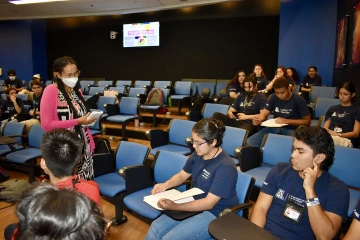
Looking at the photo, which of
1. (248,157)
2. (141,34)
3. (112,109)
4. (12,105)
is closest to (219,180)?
(248,157)

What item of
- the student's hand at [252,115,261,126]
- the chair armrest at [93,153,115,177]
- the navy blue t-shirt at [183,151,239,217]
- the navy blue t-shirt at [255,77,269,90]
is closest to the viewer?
the navy blue t-shirt at [183,151,239,217]

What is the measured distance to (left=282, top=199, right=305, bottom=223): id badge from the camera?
1749 millimetres

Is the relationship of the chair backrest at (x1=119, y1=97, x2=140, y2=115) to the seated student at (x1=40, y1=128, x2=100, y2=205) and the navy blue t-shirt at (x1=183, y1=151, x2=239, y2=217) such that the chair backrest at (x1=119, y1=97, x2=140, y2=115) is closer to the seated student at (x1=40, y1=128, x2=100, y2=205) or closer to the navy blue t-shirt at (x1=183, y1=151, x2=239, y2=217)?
the navy blue t-shirt at (x1=183, y1=151, x2=239, y2=217)

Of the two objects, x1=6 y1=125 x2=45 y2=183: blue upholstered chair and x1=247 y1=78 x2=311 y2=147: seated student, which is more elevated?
x1=247 y1=78 x2=311 y2=147: seated student

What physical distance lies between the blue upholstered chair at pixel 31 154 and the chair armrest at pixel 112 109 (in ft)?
5.36

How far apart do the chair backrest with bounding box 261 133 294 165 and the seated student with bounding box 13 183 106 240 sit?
8.33 ft

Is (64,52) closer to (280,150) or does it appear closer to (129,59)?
(129,59)

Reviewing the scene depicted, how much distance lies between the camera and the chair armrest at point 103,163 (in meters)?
3.08

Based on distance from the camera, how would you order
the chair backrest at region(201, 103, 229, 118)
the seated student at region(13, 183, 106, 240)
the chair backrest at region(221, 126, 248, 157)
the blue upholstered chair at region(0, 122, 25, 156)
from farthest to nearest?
the chair backrest at region(201, 103, 229, 118) < the blue upholstered chair at region(0, 122, 25, 156) < the chair backrest at region(221, 126, 248, 157) < the seated student at region(13, 183, 106, 240)

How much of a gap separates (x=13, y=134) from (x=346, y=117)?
4.54m

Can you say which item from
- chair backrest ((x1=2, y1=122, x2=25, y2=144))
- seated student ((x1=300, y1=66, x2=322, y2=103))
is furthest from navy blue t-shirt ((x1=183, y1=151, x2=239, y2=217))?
seated student ((x1=300, y1=66, x2=322, y2=103))

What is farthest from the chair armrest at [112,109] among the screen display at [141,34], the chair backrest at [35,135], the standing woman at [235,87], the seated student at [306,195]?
the screen display at [141,34]

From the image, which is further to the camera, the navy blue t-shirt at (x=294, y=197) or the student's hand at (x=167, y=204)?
the student's hand at (x=167, y=204)

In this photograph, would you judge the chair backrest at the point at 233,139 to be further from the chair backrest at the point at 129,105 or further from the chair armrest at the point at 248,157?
the chair backrest at the point at 129,105
